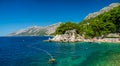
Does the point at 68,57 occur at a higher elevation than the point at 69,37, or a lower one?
lower

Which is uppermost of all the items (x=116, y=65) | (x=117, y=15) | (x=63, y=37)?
(x=117, y=15)

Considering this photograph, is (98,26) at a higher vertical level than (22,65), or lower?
higher

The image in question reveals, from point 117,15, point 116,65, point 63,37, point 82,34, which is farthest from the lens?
point 82,34

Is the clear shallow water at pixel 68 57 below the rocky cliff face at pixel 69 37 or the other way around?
below

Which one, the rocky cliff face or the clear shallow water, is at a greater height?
the rocky cliff face

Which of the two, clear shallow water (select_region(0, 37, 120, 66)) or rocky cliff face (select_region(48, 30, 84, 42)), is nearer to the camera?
clear shallow water (select_region(0, 37, 120, 66))

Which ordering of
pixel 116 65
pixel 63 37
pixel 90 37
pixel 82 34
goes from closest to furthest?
1. pixel 116 65
2. pixel 90 37
3. pixel 63 37
4. pixel 82 34

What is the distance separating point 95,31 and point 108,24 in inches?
377

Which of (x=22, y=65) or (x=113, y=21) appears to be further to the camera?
(x=113, y=21)

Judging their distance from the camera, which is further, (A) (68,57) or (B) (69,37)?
(B) (69,37)

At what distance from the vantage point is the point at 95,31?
468 feet

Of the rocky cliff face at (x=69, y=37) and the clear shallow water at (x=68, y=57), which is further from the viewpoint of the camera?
the rocky cliff face at (x=69, y=37)

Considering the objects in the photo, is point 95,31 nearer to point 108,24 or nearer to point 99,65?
point 108,24

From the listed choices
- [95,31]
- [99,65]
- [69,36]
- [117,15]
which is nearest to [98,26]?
[95,31]
